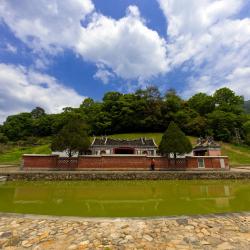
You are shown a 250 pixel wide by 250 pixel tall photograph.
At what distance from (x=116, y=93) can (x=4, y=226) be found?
56.7m

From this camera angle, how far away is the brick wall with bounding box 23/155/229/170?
21.3 metres

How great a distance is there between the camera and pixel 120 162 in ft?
71.6

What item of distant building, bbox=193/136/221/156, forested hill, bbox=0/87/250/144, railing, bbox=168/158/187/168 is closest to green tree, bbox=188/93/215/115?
forested hill, bbox=0/87/250/144

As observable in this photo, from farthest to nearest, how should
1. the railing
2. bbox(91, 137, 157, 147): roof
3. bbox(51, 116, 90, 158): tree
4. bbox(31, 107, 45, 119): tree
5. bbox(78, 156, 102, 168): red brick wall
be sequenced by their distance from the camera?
bbox(31, 107, 45, 119): tree, bbox(91, 137, 157, 147): roof, the railing, bbox(51, 116, 90, 158): tree, bbox(78, 156, 102, 168): red brick wall

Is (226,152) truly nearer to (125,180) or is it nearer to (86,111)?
(125,180)

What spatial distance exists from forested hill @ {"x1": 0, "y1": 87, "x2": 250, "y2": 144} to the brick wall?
89.8 ft

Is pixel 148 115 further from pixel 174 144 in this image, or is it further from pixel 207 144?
pixel 174 144

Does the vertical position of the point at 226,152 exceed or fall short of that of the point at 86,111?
it falls short

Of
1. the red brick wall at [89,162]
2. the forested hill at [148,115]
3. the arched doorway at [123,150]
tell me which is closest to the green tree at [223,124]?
the forested hill at [148,115]

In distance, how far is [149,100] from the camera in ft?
193

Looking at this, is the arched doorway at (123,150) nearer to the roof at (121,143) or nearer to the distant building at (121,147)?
the distant building at (121,147)

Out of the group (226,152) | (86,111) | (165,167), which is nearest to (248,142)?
(226,152)

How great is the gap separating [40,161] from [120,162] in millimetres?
7533

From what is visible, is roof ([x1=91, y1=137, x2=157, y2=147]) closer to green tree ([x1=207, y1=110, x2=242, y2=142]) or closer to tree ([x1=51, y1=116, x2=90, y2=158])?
tree ([x1=51, y1=116, x2=90, y2=158])
